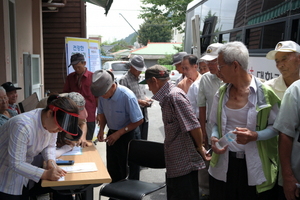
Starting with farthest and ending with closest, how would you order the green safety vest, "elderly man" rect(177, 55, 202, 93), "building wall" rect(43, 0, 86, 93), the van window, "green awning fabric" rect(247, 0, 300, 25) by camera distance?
the van window → "building wall" rect(43, 0, 86, 93) → "elderly man" rect(177, 55, 202, 93) → "green awning fabric" rect(247, 0, 300, 25) → the green safety vest

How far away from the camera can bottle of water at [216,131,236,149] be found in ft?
9.02

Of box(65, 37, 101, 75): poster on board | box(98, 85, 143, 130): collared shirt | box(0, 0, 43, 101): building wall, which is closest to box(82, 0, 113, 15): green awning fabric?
box(65, 37, 101, 75): poster on board

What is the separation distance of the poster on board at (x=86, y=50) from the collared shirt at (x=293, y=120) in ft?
20.8

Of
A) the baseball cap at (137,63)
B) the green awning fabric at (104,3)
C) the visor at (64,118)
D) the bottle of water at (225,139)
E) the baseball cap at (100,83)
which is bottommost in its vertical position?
the bottle of water at (225,139)

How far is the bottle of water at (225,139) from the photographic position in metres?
2.75

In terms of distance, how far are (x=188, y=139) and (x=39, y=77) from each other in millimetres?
6989

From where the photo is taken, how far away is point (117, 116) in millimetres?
4242

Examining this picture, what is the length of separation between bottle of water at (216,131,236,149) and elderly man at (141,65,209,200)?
1.20ft

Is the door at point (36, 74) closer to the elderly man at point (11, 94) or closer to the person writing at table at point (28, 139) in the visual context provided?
the elderly man at point (11, 94)

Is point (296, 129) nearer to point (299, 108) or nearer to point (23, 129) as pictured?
point (299, 108)

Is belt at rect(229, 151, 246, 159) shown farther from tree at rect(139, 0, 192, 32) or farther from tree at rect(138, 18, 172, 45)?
tree at rect(138, 18, 172, 45)

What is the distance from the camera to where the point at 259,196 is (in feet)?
9.26

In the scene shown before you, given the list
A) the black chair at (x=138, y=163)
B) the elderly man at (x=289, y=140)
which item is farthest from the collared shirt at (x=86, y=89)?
the elderly man at (x=289, y=140)

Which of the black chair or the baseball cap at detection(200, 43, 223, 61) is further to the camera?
the baseball cap at detection(200, 43, 223, 61)
